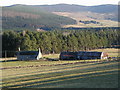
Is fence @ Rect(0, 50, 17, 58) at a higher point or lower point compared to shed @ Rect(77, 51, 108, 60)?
lower

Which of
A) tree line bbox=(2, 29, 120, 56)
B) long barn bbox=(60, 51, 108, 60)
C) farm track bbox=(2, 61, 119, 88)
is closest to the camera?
farm track bbox=(2, 61, 119, 88)

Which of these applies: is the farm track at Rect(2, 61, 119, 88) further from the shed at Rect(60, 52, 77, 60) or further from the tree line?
the tree line

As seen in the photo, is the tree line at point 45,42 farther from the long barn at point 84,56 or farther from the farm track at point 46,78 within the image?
the farm track at point 46,78

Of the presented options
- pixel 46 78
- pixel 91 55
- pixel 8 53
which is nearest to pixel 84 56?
pixel 91 55

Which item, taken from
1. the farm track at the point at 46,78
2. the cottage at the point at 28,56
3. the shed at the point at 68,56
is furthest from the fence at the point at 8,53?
the farm track at the point at 46,78

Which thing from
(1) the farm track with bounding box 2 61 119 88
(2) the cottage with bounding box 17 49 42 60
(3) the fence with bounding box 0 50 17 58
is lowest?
(3) the fence with bounding box 0 50 17 58

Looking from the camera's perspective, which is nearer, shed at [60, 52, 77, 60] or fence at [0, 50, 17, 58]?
shed at [60, 52, 77, 60]

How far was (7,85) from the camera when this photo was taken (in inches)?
1547

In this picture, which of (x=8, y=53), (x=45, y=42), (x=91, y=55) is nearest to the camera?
(x=91, y=55)

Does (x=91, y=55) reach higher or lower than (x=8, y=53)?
higher

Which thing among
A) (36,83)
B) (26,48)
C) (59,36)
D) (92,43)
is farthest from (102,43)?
(36,83)

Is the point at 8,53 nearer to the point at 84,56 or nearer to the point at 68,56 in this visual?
the point at 68,56

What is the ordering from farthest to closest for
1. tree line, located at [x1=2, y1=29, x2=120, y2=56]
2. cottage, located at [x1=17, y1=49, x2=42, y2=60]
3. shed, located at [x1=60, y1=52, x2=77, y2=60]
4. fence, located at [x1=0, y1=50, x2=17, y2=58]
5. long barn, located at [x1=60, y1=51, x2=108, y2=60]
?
tree line, located at [x1=2, y1=29, x2=120, y2=56], fence, located at [x1=0, y1=50, x2=17, y2=58], cottage, located at [x1=17, y1=49, x2=42, y2=60], shed, located at [x1=60, y1=52, x2=77, y2=60], long barn, located at [x1=60, y1=51, x2=108, y2=60]

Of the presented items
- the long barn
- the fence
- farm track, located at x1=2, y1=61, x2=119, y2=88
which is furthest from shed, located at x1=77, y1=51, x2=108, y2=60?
farm track, located at x1=2, y1=61, x2=119, y2=88
